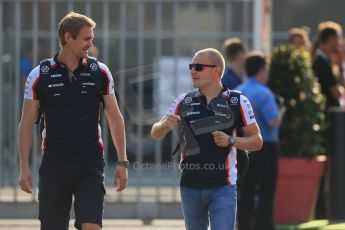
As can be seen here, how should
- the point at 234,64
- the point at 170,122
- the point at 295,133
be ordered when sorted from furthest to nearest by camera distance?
the point at 295,133 → the point at 234,64 → the point at 170,122

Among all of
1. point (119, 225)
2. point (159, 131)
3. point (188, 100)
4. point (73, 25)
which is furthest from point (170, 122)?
point (119, 225)

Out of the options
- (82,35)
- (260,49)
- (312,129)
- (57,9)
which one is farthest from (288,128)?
(82,35)

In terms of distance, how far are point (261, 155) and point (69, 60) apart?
3.16m

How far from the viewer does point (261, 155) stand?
31.9 ft

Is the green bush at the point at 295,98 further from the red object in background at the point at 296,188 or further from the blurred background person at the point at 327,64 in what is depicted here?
the blurred background person at the point at 327,64

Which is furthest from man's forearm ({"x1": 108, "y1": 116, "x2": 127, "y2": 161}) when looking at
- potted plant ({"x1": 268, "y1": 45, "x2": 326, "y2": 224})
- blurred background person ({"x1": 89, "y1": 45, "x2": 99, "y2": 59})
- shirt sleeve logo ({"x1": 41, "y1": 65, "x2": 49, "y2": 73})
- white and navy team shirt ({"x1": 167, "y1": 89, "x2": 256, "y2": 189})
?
potted plant ({"x1": 268, "y1": 45, "x2": 326, "y2": 224})

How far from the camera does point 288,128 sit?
10953 millimetres

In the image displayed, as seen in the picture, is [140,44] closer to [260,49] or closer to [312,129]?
[260,49]

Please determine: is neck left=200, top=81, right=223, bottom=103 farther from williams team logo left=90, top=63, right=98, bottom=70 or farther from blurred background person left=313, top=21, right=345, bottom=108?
blurred background person left=313, top=21, right=345, bottom=108

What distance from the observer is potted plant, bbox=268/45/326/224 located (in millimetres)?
10906

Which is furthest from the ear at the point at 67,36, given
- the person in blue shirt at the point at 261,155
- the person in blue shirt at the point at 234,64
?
the person in blue shirt at the point at 234,64

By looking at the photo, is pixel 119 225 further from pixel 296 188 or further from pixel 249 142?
pixel 249 142

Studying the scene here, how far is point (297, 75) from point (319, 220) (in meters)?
1.60

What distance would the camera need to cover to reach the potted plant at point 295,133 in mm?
10906
